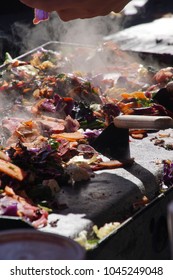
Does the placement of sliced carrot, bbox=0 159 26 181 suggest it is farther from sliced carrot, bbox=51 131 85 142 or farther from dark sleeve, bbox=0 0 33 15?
dark sleeve, bbox=0 0 33 15

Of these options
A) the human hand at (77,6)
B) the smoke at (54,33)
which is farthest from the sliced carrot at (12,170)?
the smoke at (54,33)

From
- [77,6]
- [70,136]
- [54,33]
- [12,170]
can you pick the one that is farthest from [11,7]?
[12,170]

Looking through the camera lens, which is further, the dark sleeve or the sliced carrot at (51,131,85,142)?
the dark sleeve

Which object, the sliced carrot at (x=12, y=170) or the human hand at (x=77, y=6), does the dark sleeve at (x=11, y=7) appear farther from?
the sliced carrot at (x=12, y=170)

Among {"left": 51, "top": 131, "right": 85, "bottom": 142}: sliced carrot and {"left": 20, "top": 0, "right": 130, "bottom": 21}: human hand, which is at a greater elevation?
{"left": 20, "top": 0, "right": 130, "bottom": 21}: human hand

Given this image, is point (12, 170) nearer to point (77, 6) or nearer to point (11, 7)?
point (77, 6)

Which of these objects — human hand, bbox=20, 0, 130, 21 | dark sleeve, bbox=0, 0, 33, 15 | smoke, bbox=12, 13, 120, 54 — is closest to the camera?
human hand, bbox=20, 0, 130, 21

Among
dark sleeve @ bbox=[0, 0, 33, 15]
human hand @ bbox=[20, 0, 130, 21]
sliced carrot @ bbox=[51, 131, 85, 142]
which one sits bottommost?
sliced carrot @ bbox=[51, 131, 85, 142]

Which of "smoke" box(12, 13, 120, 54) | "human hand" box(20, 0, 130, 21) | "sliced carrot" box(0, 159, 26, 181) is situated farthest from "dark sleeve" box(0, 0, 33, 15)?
"sliced carrot" box(0, 159, 26, 181)
